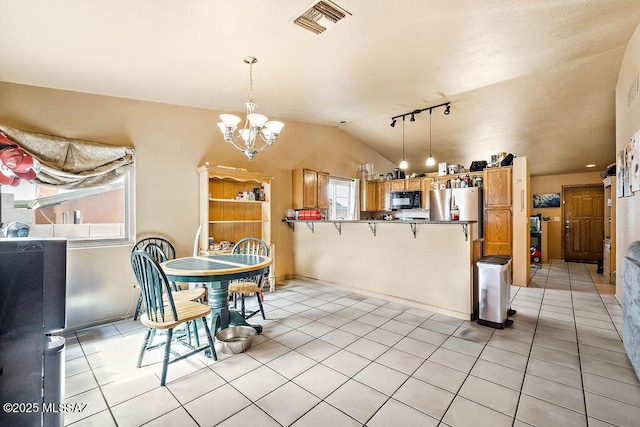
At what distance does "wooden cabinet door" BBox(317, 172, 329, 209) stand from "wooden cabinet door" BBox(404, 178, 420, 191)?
213 cm

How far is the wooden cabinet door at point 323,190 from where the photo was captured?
5.83 metres

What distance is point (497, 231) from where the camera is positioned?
209 inches

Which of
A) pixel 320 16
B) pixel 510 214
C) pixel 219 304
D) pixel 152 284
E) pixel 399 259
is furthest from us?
pixel 510 214

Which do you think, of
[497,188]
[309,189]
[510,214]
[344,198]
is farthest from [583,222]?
[309,189]

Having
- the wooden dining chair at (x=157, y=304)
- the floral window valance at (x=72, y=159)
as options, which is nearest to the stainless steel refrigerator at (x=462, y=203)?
the wooden dining chair at (x=157, y=304)

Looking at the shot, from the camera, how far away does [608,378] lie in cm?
219

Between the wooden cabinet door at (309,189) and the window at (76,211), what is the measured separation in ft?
9.26

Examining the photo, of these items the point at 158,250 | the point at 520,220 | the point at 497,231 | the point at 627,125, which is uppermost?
the point at 627,125

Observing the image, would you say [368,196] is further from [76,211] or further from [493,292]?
[76,211]

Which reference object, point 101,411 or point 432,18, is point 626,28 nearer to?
point 432,18

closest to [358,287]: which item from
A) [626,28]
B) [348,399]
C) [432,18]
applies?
[348,399]

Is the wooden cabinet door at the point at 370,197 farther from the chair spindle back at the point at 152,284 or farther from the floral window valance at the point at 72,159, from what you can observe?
the chair spindle back at the point at 152,284

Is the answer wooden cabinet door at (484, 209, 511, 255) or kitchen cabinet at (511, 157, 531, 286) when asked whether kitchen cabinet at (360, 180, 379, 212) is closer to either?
wooden cabinet door at (484, 209, 511, 255)

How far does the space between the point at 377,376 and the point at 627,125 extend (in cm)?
418
